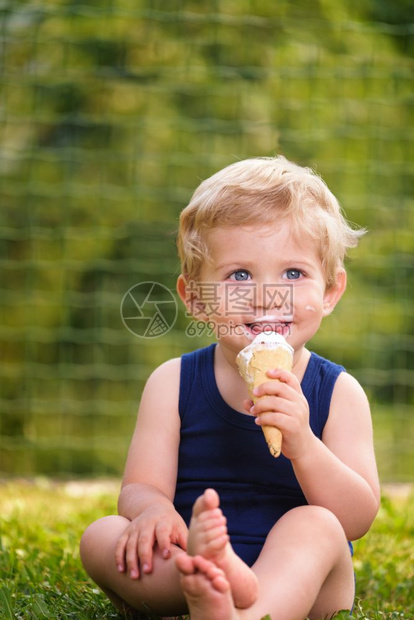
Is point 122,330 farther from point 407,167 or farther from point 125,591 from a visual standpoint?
point 125,591

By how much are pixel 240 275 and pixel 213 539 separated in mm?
590

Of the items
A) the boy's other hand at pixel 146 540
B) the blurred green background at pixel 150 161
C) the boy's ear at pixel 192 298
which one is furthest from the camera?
the blurred green background at pixel 150 161

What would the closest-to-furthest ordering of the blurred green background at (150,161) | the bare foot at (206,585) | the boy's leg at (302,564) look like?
the bare foot at (206,585) < the boy's leg at (302,564) < the blurred green background at (150,161)

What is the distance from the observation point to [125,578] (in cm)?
167

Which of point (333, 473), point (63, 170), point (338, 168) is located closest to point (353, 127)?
point (338, 168)

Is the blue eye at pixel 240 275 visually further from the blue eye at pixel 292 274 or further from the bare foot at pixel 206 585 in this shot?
the bare foot at pixel 206 585

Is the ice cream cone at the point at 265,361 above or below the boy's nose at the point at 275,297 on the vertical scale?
below

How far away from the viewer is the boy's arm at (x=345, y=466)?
1.67 metres

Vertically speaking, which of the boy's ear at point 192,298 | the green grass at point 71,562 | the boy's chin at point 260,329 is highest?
the boy's ear at point 192,298

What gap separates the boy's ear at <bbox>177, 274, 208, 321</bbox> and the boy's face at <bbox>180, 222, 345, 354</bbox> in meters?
A: 0.07

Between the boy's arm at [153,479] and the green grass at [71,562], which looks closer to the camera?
the boy's arm at [153,479]

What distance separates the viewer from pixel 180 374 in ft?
6.62

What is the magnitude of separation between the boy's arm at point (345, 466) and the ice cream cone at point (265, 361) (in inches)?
3.1
